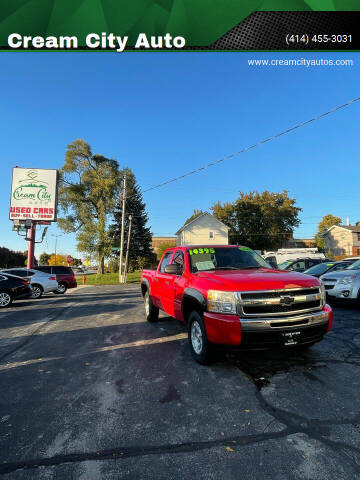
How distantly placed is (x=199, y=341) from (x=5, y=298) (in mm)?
9589

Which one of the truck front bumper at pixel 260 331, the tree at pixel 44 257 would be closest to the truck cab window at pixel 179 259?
the truck front bumper at pixel 260 331

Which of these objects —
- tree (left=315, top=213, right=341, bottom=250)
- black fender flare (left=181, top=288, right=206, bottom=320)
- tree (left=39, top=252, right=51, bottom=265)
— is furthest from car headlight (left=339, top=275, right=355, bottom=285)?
tree (left=39, top=252, right=51, bottom=265)

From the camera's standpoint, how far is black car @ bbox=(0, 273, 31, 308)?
33.0ft

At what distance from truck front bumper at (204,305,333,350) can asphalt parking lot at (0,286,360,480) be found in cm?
50

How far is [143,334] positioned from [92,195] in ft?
113

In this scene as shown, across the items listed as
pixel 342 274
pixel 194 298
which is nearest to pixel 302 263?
pixel 342 274

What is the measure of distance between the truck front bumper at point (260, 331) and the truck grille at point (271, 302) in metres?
0.08

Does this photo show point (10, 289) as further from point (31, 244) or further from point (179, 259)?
point (31, 244)

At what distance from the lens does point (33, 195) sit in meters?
22.1

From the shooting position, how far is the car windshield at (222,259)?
4582 mm

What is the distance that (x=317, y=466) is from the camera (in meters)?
1.84

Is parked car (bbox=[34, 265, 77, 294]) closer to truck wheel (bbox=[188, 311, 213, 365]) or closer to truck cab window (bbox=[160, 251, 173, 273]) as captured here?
truck cab window (bbox=[160, 251, 173, 273])

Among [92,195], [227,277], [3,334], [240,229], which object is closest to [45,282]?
[3,334]

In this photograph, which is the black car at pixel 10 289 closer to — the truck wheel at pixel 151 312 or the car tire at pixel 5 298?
the car tire at pixel 5 298
